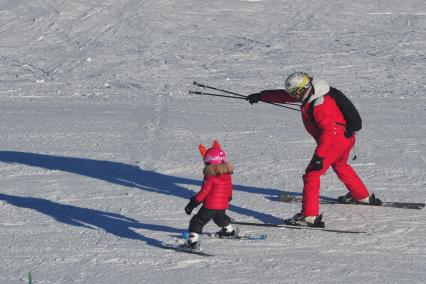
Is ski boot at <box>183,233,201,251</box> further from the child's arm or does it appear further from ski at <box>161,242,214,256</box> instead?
the child's arm

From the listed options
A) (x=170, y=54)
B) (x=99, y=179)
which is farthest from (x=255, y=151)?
(x=170, y=54)

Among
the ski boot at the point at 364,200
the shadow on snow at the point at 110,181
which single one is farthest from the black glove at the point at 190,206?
the ski boot at the point at 364,200

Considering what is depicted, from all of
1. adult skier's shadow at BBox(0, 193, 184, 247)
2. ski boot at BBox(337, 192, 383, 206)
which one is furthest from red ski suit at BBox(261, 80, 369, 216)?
adult skier's shadow at BBox(0, 193, 184, 247)

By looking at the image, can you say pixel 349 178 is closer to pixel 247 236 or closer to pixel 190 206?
pixel 247 236

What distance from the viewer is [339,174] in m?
8.60

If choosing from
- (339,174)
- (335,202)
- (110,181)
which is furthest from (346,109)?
(110,181)

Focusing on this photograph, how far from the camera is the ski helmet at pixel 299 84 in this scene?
26.3ft

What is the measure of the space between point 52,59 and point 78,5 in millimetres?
4242

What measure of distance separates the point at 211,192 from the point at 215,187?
0.18ft

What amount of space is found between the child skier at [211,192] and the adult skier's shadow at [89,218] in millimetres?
436

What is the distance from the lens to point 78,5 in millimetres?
21453

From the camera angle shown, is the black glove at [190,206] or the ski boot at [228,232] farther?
the ski boot at [228,232]

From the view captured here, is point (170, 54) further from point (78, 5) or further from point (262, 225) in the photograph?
point (262, 225)

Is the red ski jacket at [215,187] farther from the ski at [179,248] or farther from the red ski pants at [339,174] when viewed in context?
the red ski pants at [339,174]
